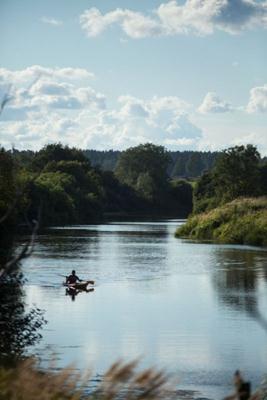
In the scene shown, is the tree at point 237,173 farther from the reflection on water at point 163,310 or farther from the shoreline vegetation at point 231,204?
the reflection on water at point 163,310

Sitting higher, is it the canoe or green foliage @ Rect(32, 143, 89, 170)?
green foliage @ Rect(32, 143, 89, 170)

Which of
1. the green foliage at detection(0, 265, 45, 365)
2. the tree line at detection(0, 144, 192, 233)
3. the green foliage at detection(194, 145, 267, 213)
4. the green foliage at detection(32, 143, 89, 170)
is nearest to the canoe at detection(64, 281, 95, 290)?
the green foliage at detection(0, 265, 45, 365)

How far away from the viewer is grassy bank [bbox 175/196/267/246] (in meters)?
77.8

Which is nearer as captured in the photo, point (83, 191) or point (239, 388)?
point (239, 388)

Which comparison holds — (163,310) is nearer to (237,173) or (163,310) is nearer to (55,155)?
(237,173)

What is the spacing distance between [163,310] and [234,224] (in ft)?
164

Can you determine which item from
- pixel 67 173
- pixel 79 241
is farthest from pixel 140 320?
pixel 67 173

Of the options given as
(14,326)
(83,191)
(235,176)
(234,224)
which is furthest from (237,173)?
(14,326)

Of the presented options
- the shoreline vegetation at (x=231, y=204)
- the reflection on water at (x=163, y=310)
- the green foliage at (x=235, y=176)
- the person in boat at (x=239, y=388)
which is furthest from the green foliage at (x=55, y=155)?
the person in boat at (x=239, y=388)

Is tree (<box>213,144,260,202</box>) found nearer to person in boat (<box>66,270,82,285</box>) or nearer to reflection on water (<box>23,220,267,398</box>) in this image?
reflection on water (<box>23,220,267,398</box>)

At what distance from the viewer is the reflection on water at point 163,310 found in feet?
74.9

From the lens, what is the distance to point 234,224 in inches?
3270

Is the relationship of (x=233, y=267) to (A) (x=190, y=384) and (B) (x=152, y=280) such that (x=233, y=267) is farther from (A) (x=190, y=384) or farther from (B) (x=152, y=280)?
(A) (x=190, y=384)

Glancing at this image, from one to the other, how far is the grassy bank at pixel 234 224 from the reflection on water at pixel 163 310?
37.6 ft
